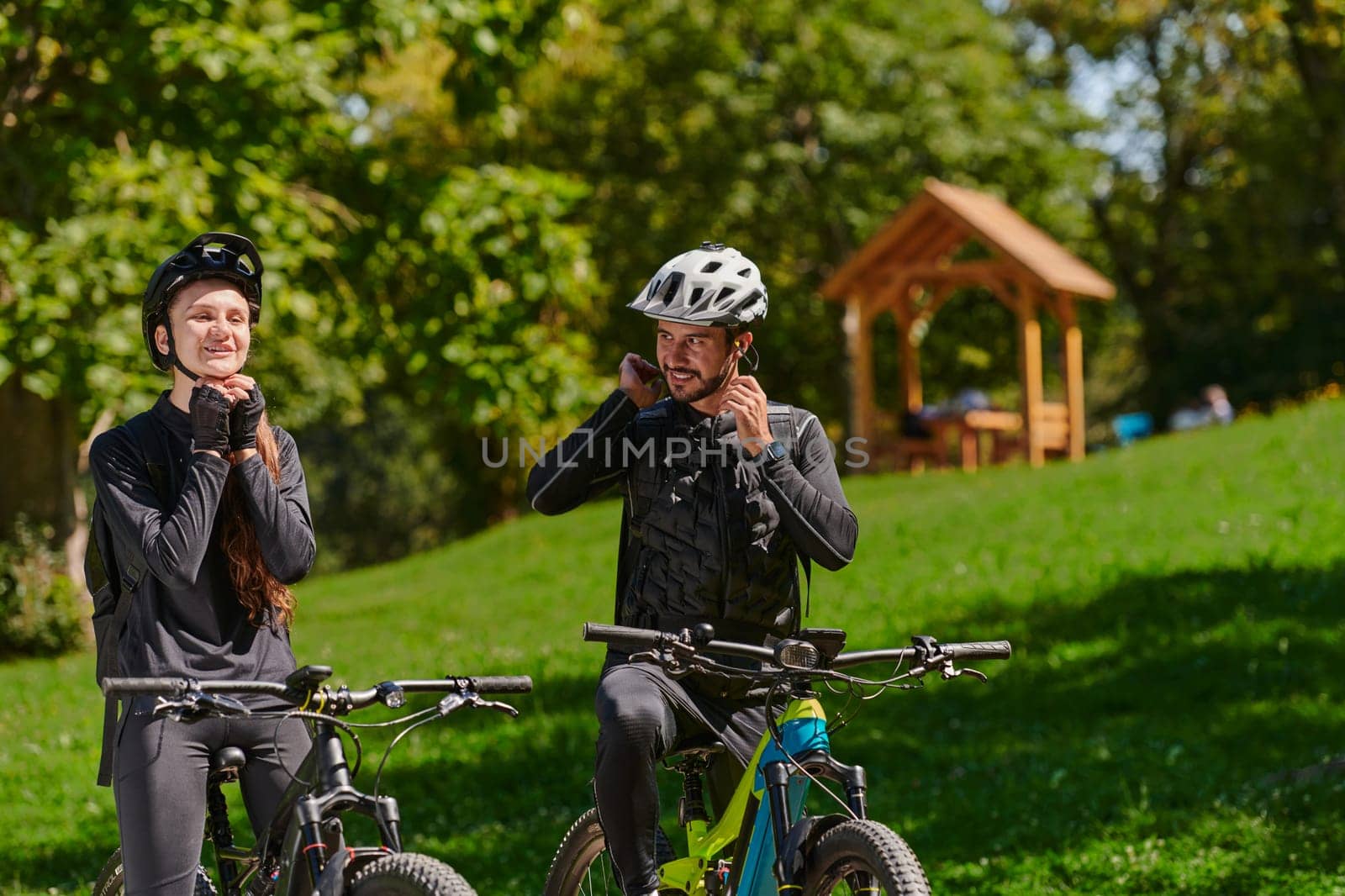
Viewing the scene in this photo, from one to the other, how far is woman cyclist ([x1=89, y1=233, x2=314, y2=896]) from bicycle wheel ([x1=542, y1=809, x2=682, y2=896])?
3.52 ft

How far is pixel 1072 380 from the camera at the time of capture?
25.6 meters

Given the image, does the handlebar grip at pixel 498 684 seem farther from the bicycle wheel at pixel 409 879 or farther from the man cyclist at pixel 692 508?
the man cyclist at pixel 692 508

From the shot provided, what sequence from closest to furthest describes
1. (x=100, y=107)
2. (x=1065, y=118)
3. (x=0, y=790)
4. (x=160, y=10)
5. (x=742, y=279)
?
(x=742, y=279)
(x=0, y=790)
(x=160, y=10)
(x=100, y=107)
(x=1065, y=118)

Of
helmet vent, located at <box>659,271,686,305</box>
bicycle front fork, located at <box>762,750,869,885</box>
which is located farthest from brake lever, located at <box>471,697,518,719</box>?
helmet vent, located at <box>659,271,686,305</box>

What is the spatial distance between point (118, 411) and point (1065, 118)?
86.2 feet

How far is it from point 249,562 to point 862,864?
1580mm

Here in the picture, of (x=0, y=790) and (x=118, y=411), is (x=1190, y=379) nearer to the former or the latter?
(x=118, y=411)

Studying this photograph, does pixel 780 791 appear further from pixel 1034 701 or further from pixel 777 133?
pixel 777 133

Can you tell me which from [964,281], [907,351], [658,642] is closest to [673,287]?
[658,642]

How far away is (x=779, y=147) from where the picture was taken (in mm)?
32656

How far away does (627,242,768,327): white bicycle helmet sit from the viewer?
4239 mm

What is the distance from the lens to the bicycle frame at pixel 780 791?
375 cm

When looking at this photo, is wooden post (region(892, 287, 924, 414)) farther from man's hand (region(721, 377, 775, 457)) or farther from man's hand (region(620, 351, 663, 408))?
man's hand (region(721, 377, 775, 457))

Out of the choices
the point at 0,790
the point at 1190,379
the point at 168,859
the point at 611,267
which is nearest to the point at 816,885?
the point at 168,859
